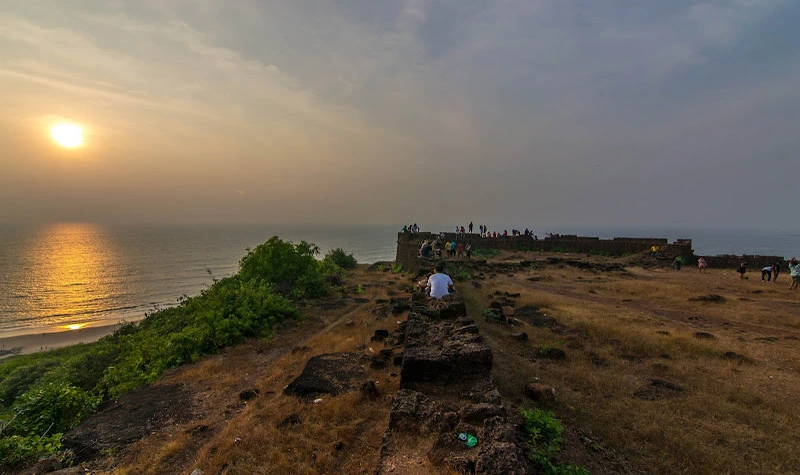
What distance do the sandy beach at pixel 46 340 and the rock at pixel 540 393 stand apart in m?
28.8

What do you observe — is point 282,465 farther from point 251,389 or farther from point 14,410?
point 14,410

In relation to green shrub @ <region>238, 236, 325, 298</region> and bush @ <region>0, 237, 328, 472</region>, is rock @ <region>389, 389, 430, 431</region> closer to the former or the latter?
bush @ <region>0, 237, 328, 472</region>

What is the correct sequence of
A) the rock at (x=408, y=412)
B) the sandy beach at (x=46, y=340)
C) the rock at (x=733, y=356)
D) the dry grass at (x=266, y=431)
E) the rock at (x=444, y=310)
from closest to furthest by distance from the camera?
the rock at (x=408, y=412) < the dry grass at (x=266, y=431) < the rock at (x=733, y=356) < the rock at (x=444, y=310) < the sandy beach at (x=46, y=340)

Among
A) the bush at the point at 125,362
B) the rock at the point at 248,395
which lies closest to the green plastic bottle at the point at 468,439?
the rock at the point at 248,395

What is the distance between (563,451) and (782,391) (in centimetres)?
550

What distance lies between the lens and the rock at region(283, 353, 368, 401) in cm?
708

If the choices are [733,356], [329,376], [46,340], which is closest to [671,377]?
[733,356]

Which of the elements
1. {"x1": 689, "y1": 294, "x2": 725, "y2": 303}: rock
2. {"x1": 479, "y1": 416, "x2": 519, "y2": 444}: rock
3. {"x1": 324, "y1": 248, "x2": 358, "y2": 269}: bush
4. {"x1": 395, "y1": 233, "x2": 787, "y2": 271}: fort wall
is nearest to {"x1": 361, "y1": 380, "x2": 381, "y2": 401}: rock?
{"x1": 479, "y1": 416, "x2": 519, "y2": 444}: rock

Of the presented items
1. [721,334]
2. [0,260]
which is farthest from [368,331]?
[0,260]

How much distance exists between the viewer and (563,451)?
4.66 meters

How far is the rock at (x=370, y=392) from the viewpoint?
657cm

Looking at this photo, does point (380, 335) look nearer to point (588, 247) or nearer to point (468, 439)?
point (468, 439)

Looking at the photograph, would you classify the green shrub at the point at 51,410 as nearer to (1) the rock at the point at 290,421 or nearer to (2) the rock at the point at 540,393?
(1) the rock at the point at 290,421

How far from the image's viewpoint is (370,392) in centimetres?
664
